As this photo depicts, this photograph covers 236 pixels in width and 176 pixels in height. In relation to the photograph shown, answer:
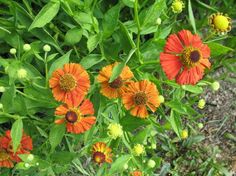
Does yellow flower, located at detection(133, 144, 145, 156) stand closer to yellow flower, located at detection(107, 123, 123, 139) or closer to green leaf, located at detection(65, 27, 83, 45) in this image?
yellow flower, located at detection(107, 123, 123, 139)

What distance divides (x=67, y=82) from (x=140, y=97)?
0.26 m

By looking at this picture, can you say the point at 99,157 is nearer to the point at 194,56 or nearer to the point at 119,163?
the point at 119,163

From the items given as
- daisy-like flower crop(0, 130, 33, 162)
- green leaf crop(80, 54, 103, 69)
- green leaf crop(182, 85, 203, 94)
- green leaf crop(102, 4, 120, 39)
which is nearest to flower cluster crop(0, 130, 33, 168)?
daisy-like flower crop(0, 130, 33, 162)

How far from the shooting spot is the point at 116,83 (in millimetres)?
1500

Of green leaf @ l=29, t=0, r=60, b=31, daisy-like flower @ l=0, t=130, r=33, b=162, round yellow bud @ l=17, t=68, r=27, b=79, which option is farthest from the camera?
daisy-like flower @ l=0, t=130, r=33, b=162

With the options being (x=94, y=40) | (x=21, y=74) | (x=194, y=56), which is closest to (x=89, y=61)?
(x=94, y=40)

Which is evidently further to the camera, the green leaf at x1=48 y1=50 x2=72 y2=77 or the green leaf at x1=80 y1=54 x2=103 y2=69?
the green leaf at x1=80 y1=54 x2=103 y2=69

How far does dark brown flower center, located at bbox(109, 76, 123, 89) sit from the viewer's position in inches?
58.7

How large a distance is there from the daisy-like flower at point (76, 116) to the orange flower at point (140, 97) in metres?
0.13

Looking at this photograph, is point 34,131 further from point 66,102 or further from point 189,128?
point 189,128

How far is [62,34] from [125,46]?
0.36 m

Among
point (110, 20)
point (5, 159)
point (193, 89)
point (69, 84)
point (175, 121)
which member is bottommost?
point (5, 159)

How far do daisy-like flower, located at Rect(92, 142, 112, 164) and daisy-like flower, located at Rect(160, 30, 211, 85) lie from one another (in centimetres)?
40

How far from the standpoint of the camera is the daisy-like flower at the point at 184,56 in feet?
4.54
